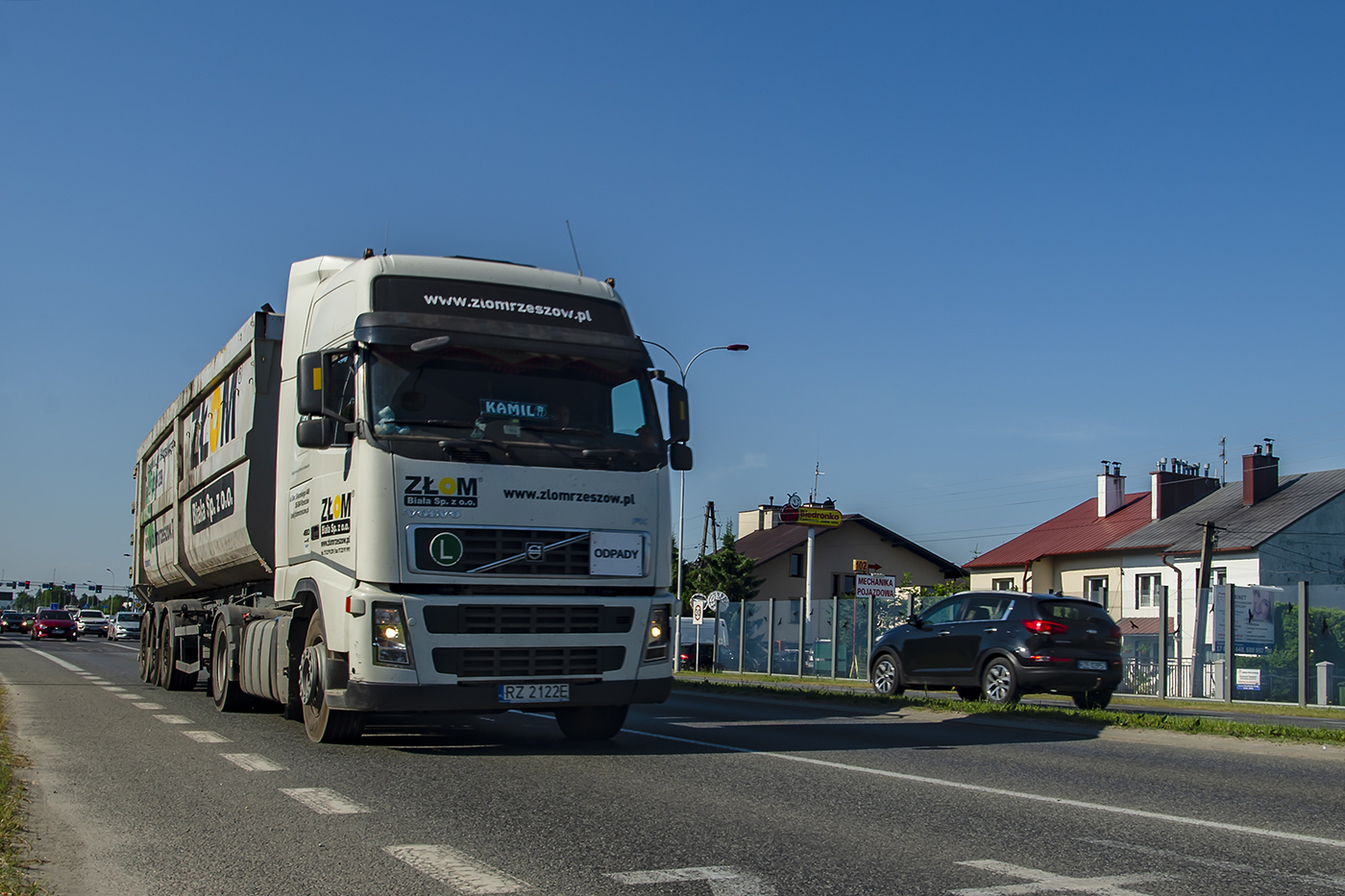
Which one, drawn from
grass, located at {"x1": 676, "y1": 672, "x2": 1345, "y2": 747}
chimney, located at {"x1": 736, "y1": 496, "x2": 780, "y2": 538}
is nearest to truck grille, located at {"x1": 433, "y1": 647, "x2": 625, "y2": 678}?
grass, located at {"x1": 676, "y1": 672, "x2": 1345, "y2": 747}

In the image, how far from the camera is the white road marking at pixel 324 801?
6996 mm

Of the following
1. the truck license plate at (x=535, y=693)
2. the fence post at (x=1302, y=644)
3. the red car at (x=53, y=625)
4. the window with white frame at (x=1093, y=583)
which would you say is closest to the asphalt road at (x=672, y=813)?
the truck license plate at (x=535, y=693)

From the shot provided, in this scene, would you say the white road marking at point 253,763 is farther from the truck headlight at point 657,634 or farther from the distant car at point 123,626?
the distant car at point 123,626

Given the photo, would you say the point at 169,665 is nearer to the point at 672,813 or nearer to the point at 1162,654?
the point at 672,813

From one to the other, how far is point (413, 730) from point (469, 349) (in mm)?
3845

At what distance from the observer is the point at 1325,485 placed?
52.0 m

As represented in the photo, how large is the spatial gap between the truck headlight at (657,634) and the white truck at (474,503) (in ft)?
0.05

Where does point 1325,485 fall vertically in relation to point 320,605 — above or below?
above

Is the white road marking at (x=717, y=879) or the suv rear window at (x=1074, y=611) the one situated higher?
the suv rear window at (x=1074, y=611)

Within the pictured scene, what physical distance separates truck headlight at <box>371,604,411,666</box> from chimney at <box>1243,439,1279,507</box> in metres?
50.7

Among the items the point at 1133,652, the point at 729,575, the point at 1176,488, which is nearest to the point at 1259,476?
the point at 1176,488

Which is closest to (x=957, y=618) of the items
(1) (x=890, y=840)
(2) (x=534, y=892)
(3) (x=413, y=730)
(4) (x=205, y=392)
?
(3) (x=413, y=730)

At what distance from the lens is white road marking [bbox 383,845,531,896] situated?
5145 mm

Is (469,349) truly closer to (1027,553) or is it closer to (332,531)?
(332,531)
